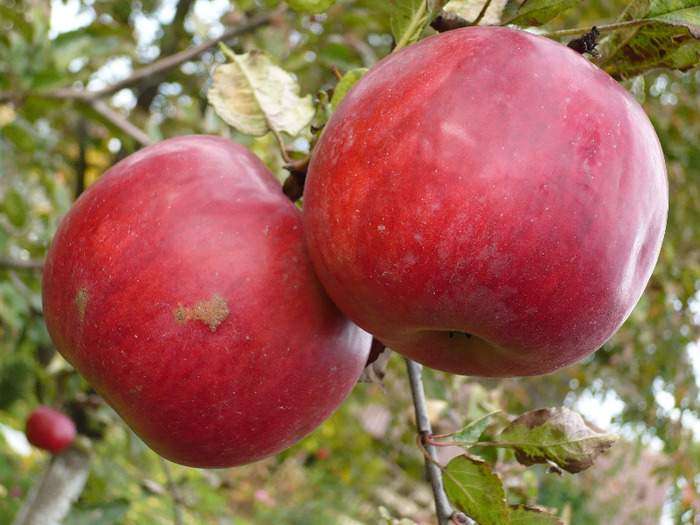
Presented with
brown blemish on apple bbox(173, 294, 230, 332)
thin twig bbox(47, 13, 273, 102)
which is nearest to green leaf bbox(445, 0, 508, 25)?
brown blemish on apple bbox(173, 294, 230, 332)

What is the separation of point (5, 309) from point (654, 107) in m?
2.27

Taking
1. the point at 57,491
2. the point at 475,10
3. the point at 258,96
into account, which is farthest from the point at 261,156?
the point at 57,491

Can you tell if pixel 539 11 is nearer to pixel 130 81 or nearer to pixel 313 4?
pixel 313 4

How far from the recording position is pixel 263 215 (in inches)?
24.2

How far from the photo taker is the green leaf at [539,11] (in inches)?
22.9

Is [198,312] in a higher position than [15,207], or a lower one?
higher

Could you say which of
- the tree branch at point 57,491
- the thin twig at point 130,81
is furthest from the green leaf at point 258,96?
the tree branch at point 57,491

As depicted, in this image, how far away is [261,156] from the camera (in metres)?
0.97

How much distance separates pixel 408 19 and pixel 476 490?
1.55ft

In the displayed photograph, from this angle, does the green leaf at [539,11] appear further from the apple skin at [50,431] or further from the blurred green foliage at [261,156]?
the apple skin at [50,431]

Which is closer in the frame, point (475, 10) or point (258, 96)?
point (475, 10)

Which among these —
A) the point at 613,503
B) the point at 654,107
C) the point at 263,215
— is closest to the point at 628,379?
the point at 654,107

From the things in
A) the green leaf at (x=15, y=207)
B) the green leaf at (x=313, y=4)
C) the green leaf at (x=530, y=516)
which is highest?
the green leaf at (x=313, y=4)

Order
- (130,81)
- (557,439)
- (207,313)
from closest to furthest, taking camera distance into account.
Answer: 1. (207,313)
2. (557,439)
3. (130,81)
